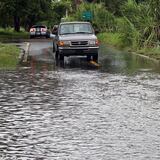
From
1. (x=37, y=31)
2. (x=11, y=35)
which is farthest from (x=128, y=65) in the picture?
(x=11, y=35)

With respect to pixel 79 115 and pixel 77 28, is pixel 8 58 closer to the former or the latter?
pixel 77 28

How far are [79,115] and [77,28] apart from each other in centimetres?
1615

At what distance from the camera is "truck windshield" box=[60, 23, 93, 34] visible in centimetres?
2791

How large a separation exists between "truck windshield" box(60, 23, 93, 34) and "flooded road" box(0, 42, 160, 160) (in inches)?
272

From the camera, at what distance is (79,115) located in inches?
477

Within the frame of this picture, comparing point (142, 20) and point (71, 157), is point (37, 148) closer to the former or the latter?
point (71, 157)

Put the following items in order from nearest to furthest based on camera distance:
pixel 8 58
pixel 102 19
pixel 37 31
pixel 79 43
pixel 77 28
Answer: pixel 79 43, pixel 8 58, pixel 77 28, pixel 102 19, pixel 37 31

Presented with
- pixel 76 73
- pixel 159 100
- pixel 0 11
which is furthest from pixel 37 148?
pixel 0 11

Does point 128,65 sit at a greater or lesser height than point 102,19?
lesser

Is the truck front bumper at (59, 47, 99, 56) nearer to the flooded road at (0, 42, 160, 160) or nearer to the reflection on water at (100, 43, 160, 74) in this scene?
the reflection on water at (100, 43, 160, 74)

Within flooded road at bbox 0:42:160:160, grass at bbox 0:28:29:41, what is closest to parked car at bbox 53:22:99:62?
flooded road at bbox 0:42:160:160

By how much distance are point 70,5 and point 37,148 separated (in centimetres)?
9304

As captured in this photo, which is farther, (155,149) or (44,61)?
(44,61)

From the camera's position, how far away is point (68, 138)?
9875mm
